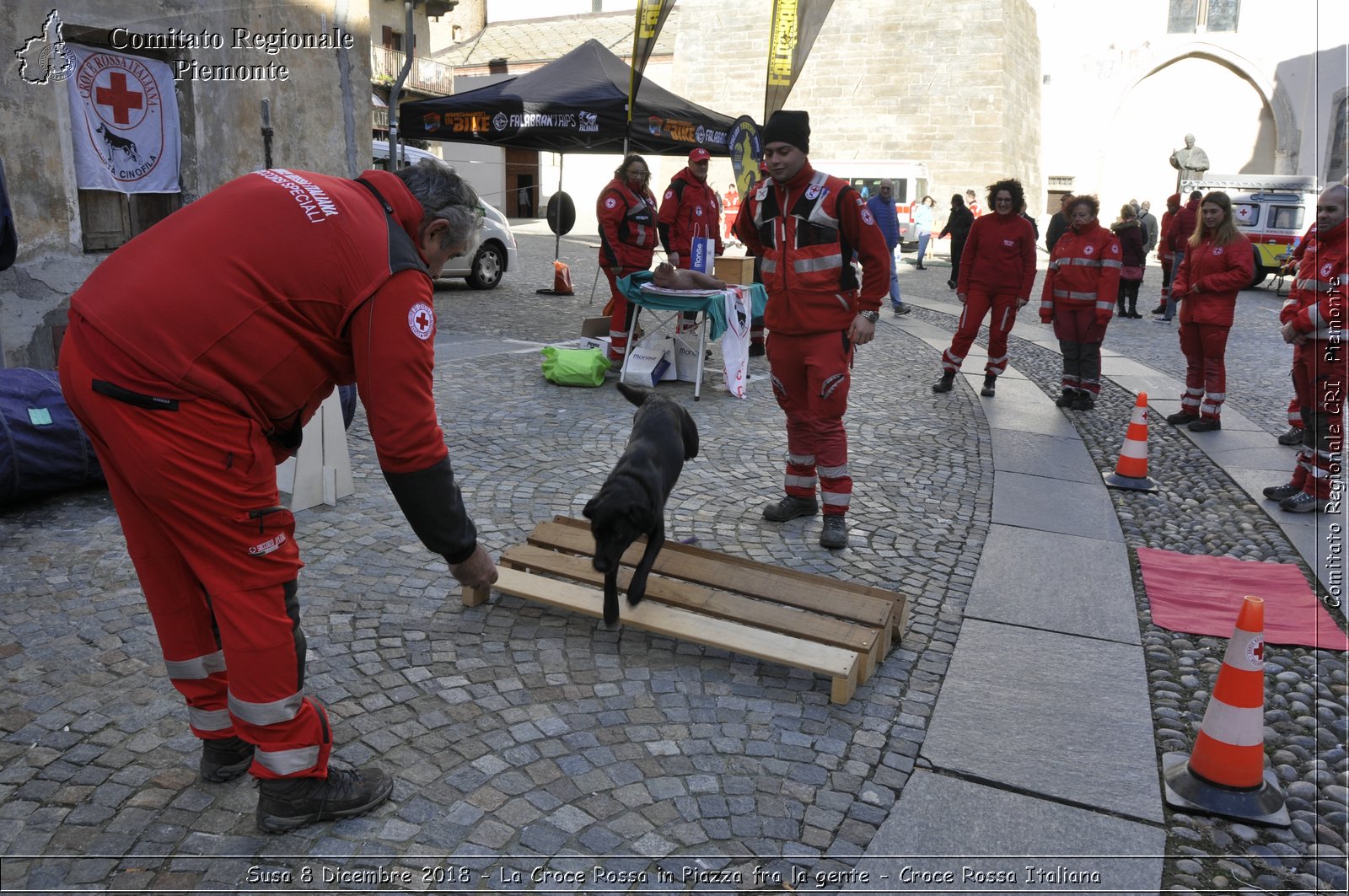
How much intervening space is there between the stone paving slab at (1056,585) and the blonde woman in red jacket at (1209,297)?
3.62 metres

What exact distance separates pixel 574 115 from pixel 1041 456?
6.73 meters

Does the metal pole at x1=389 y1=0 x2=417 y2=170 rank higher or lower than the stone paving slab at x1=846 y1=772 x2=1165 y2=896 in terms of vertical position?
higher

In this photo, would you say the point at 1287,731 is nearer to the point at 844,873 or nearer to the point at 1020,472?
the point at 844,873

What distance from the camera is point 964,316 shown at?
888 cm

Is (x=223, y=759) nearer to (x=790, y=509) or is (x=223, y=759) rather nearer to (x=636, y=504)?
(x=636, y=504)

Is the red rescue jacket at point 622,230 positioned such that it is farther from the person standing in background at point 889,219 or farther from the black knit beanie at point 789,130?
the person standing in background at point 889,219

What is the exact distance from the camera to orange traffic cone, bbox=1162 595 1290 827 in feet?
9.57

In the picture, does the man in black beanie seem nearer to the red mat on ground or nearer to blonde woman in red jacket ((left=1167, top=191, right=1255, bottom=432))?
the red mat on ground

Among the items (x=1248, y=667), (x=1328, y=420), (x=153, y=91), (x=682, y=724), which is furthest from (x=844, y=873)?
(x=153, y=91)

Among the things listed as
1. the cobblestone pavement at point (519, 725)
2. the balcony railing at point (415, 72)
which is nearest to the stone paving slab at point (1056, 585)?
the cobblestone pavement at point (519, 725)

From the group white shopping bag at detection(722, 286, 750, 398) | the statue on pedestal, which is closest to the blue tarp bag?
white shopping bag at detection(722, 286, 750, 398)

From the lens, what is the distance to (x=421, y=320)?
237cm

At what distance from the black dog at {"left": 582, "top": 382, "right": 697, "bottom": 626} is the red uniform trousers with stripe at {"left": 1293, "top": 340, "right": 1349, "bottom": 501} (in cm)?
424

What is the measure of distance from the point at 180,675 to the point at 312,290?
1.21 meters
